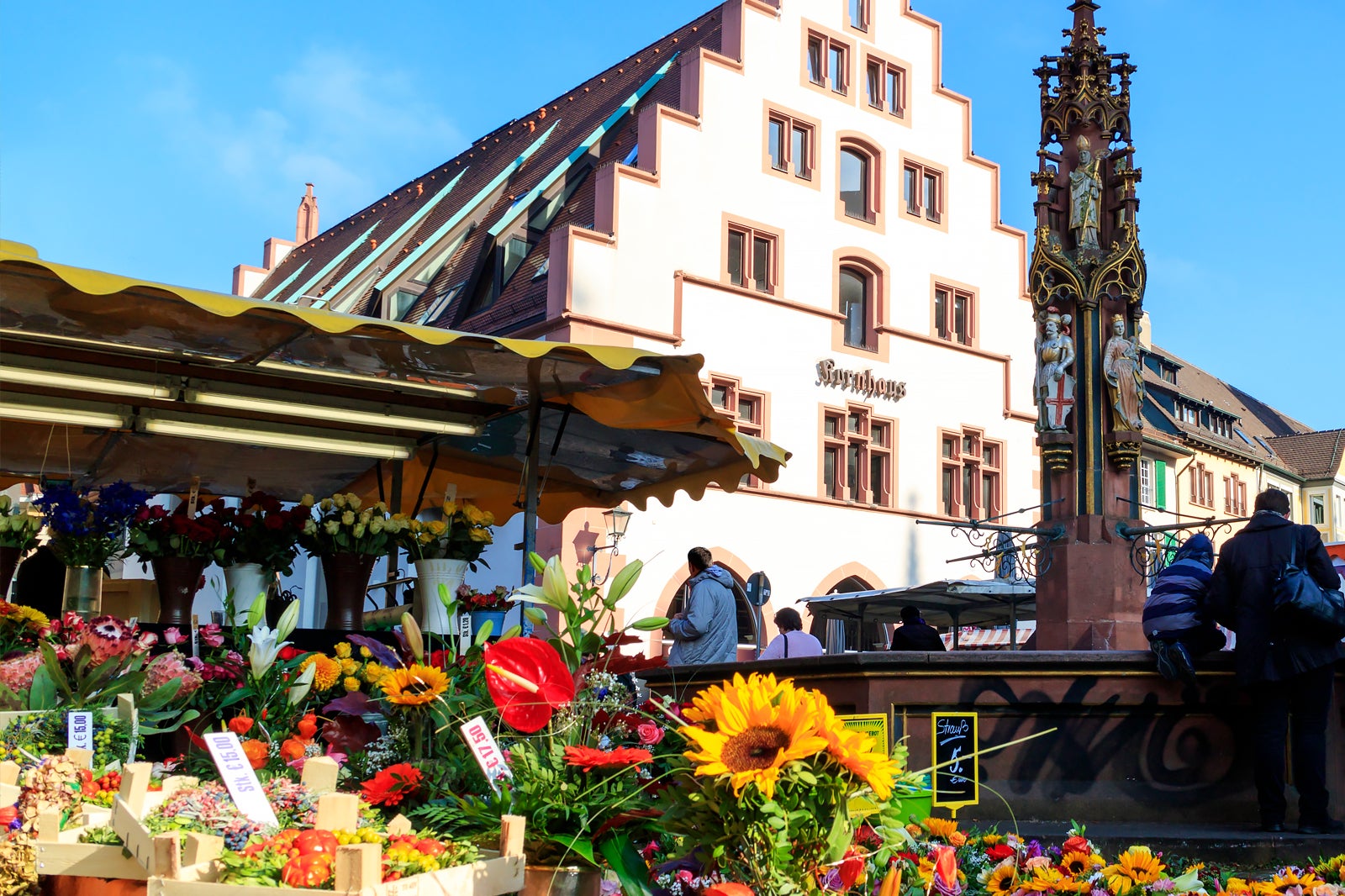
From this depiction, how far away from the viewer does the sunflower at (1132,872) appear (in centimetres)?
342

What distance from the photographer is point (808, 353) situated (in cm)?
2186

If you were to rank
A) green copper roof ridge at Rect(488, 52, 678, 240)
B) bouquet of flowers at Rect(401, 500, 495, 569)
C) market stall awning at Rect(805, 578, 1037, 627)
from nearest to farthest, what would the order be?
bouquet of flowers at Rect(401, 500, 495, 569) < market stall awning at Rect(805, 578, 1037, 627) < green copper roof ridge at Rect(488, 52, 678, 240)

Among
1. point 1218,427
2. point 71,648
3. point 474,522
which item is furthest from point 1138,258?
point 1218,427

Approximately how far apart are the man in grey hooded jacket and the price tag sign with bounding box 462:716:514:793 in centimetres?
456

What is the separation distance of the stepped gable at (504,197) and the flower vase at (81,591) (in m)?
14.5

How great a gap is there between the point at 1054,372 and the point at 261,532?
14.8ft

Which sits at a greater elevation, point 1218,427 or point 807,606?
point 1218,427

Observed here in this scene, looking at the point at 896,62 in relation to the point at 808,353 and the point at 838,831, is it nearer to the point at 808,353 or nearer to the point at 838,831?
the point at 808,353

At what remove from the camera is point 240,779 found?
282 centimetres

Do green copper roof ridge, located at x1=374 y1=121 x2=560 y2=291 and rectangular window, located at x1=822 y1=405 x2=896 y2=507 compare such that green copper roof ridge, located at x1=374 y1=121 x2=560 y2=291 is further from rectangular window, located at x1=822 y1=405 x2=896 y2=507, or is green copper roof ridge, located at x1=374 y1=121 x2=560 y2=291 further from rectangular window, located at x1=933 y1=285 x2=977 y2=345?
rectangular window, located at x1=933 y1=285 x2=977 y2=345

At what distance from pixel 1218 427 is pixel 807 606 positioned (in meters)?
29.3

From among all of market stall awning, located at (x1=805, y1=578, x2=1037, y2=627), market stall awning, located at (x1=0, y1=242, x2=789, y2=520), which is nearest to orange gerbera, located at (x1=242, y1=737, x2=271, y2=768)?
market stall awning, located at (x1=0, y1=242, x2=789, y2=520)

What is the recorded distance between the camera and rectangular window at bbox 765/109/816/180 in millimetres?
22078

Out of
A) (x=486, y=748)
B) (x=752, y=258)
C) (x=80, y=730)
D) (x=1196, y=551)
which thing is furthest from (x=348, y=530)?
(x=752, y=258)
